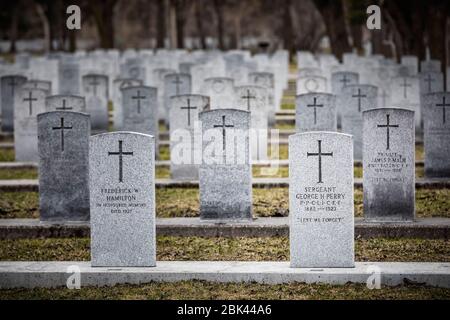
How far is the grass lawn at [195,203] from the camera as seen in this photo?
14.2 meters

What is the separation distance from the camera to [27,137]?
19094mm

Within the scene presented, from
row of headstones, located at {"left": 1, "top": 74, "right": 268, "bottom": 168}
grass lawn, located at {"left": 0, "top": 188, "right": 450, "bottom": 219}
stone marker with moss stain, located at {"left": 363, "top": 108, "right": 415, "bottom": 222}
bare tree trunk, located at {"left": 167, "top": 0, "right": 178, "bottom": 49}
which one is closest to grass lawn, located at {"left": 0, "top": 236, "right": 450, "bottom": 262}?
stone marker with moss stain, located at {"left": 363, "top": 108, "right": 415, "bottom": 222}

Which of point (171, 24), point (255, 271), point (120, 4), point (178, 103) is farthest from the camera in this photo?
point (120, 4)

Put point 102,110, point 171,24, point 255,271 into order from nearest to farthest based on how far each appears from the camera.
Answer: point 255,271
point 102,110
point 171,24

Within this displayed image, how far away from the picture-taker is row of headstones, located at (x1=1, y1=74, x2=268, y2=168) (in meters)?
16.6

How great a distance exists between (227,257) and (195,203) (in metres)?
2.90

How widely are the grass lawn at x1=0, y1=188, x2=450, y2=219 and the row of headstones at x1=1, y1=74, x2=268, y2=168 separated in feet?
3.09

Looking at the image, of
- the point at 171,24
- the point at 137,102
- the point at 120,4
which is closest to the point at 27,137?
the point at 137,102

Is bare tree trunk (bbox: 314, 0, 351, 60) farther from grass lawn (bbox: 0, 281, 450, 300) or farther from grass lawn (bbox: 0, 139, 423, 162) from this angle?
grass lawn (bbox: 0, 281, 450, 300)

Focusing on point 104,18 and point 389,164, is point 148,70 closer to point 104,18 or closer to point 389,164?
point 104,18

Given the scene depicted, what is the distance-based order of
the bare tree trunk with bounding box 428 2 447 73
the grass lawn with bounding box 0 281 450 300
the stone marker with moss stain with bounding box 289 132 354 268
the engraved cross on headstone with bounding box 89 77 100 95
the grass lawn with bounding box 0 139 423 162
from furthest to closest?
the bare tree trunk with bounding box 428 2 447 73, the engraved cross on headstone with bounding box 89 77 100 95, the grass lawn with bounding box 0 139 423 162, the stone marker with moss stain with bounding box 289 132 354 268, the grass lawn with bounding box 0 281 450 300

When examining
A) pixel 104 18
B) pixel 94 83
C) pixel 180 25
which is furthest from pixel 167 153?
pixel 180 25
